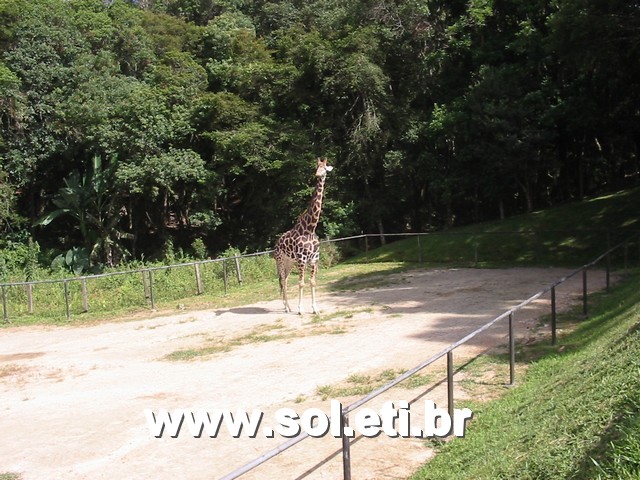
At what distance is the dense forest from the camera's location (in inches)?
1013

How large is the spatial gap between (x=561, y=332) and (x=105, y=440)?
721cm

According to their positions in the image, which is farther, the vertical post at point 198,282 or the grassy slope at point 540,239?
the grassy slope at point 540,239

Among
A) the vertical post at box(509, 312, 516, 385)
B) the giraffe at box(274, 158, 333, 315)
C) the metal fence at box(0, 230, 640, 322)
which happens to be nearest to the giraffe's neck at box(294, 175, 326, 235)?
the giraffe at box(274, 158, 333, 315)

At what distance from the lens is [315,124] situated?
2870 centimetres

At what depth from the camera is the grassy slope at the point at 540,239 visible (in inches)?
810

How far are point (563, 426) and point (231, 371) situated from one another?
5863mm

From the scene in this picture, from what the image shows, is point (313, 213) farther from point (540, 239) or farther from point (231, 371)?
point (540, 239)

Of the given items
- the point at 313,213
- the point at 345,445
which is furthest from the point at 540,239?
the point at 345,445

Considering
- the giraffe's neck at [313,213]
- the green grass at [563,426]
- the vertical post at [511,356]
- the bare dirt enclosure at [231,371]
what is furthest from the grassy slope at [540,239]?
the green grass at [563,426]

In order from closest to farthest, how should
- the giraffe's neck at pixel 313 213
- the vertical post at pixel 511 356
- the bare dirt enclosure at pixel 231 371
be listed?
the bare dirt enclosure at pixel 231 371 → the vertical post at pixel 511 356 → the giraffe's neck at pixel 313 213

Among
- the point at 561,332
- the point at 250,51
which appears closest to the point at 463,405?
the point at 561,332

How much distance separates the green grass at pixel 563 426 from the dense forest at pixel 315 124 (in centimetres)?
1873

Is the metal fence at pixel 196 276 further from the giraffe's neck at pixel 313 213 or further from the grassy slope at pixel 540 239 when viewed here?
the giraffe's neck at pixel 313 213

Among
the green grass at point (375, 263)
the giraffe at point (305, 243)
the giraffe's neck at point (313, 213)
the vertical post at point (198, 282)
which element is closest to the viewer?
the giraffe at point (305, 243)
